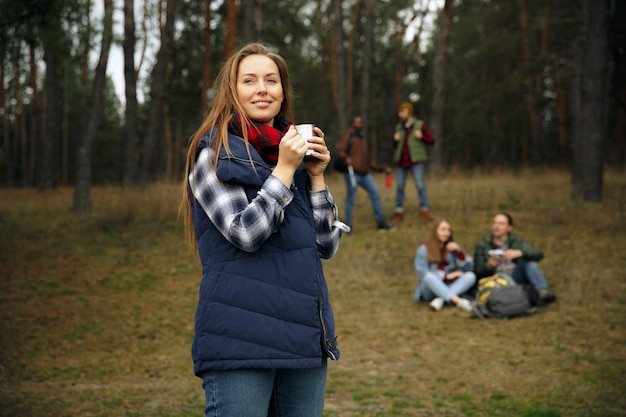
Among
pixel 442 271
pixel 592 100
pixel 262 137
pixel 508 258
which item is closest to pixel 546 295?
pixel 508 258

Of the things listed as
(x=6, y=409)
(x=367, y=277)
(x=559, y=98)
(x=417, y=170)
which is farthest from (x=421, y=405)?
(x=559, y=98)

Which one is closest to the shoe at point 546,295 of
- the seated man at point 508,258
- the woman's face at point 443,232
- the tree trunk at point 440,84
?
the seated man at point 508,258

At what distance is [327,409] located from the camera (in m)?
4.81

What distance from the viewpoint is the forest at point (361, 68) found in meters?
13.2

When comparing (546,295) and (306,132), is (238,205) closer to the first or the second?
(306,132)

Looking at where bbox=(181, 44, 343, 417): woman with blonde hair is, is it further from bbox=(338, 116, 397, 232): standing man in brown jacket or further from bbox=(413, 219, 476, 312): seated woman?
bbox=(338, 116, 397, 232): standing man in brown jacket

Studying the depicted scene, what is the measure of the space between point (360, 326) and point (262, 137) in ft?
18.1

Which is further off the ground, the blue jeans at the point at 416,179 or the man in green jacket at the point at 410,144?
the man in green jacket at the point at 410,144

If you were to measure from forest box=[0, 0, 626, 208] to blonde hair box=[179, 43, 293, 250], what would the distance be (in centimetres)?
535

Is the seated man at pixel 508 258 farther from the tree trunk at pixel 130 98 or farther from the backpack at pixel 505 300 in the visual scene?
the tree trunk at pixel 130 98

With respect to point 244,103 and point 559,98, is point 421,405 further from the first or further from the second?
point 559,98

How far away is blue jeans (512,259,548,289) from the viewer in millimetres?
7844

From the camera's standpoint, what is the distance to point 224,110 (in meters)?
2.15

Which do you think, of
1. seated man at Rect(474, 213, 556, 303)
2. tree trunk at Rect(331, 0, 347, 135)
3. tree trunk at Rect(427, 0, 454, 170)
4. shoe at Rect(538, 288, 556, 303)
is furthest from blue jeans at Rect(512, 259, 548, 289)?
tree trunk at Rect(331, 0, 347, 135)
